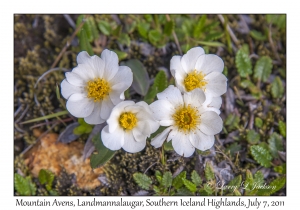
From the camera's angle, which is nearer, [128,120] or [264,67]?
[128,120]

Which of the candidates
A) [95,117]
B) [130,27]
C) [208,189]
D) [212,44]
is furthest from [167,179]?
[130,27]

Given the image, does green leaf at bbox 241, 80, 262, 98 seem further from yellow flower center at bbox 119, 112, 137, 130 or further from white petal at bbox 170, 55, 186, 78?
yellow flower center at bbox 119, 112, 137, 130

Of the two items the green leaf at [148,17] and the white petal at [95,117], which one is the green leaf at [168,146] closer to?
the white petal at [95,117]

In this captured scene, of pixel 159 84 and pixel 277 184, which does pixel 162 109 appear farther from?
pixel 277 184

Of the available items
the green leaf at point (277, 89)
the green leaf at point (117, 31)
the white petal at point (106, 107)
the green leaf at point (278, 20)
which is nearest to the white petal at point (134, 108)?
the white petal at point (106, 107)

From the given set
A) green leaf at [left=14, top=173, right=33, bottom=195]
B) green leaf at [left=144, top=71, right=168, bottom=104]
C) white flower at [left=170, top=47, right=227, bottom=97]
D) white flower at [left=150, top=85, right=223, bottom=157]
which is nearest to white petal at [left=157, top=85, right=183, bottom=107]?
white flower at [left=150, top=85, right=223, bottom=157]
